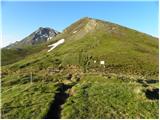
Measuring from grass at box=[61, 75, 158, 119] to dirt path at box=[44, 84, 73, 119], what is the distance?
0.82 meters

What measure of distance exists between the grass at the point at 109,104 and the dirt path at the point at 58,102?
2.69 feet

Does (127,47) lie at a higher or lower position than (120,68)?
higher

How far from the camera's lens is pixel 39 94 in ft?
152

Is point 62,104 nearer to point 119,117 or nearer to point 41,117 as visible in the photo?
point 41,117

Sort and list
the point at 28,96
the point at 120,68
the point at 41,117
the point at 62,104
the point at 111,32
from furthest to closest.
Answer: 1. the point at 111,32
2. the point at 120,68
3. the point at 28,96
4. the point at 62,104
5. the point at 41,117

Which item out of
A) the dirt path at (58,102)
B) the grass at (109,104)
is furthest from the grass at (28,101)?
the grass at (109,104)

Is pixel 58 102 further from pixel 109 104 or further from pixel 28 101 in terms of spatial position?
pixel 109 104

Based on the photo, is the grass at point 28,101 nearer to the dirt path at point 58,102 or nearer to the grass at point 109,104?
the dirt path at point 58,102

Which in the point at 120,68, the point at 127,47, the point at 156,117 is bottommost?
the point at 156,117

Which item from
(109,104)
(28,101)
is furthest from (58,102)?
(109,104)

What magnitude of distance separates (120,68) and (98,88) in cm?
4149

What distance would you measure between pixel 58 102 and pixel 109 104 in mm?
6749

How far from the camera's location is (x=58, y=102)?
1693 inches

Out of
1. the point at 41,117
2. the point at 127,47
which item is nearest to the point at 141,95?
the point at 41,117
